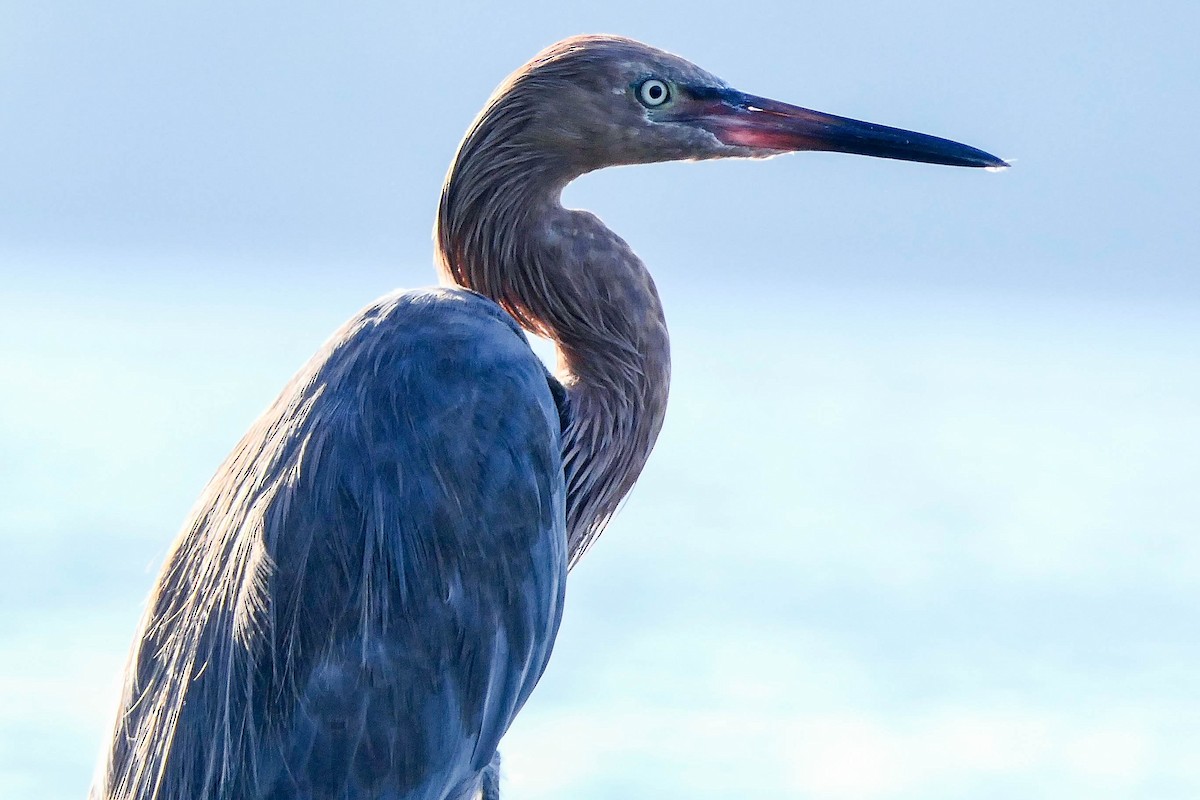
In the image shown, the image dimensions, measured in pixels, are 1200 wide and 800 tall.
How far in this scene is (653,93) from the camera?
2.05 meters

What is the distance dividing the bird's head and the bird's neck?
0.07 meters

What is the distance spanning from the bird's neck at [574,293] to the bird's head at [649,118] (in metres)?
0.07

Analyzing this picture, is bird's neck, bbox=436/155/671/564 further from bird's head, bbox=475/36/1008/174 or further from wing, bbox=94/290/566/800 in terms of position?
wing, bbox=94/290/566/800

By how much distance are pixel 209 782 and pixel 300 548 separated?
11.7 inches

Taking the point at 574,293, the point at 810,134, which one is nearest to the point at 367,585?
the point at 574,293

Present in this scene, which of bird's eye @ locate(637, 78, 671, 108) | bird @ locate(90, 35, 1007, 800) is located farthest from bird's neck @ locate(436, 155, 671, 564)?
bird's eye @ locate(637, 78, 671, 108)

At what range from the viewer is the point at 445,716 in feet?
5.65

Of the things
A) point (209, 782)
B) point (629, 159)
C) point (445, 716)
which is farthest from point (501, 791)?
point (629, 159)

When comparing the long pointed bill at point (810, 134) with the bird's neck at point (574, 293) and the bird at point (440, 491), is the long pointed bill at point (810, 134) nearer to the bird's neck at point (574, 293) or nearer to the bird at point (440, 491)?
the bird at point (440, 491)

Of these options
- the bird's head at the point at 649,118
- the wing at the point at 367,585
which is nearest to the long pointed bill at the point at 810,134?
the bird's head at the point at 649,118

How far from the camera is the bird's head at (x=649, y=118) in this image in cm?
201

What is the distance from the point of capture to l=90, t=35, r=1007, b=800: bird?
165cm

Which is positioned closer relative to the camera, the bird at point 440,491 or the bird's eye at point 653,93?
the bird at point 440,491

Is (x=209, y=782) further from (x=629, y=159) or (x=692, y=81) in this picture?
(x=692, y=81)
